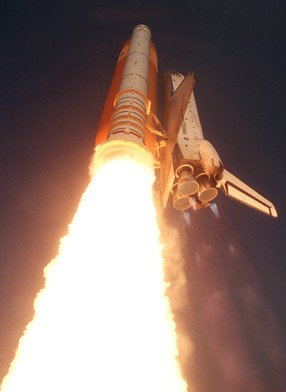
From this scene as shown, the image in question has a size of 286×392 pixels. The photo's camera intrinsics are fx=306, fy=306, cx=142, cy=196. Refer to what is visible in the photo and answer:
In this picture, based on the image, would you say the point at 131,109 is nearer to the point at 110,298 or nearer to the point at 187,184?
the point at 187,184

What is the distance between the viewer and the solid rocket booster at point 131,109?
7.21m

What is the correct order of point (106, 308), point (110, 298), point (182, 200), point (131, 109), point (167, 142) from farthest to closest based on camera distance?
point (167, 142) → point (182, 200) → point (131, 109) → point (110, 298) → point (106, 308)

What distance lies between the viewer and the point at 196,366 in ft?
64.4

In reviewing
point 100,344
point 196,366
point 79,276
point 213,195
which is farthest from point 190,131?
point 196,366

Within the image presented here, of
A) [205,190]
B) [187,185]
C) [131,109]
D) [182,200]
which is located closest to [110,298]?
[187,185]

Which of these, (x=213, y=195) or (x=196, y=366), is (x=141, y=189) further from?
(x=196, y=366)

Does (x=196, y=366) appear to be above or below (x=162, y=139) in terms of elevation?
below

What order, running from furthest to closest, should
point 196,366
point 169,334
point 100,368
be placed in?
1. point 196,366
2. point 169,334
3. point 100,368

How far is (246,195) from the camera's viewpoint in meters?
11.1

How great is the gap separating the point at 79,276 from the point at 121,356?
169 centimetres

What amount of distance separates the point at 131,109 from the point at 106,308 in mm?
5219

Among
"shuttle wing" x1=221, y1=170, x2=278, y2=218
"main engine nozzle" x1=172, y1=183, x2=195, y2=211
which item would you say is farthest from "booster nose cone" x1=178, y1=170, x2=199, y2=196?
"shuttle wing" x1=221, y1=170, x2=278, y2=218

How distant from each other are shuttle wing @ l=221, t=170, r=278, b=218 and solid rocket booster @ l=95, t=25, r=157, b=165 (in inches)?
119

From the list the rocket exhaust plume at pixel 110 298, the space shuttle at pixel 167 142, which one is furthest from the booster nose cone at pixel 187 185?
the rocket exhaust plume at pixel 110 298
